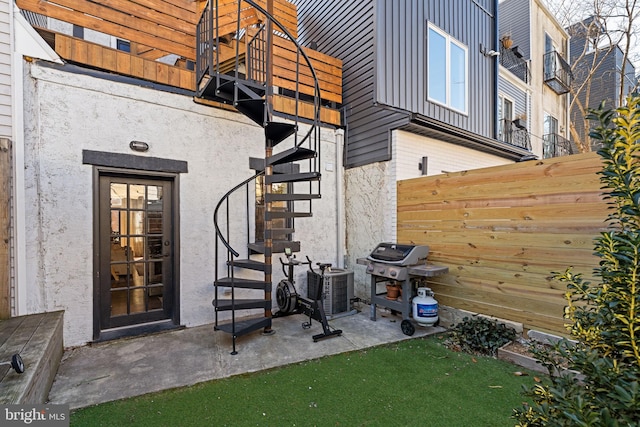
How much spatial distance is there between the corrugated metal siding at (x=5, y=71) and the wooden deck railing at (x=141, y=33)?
19 cm

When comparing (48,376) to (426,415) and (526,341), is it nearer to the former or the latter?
(426,415)

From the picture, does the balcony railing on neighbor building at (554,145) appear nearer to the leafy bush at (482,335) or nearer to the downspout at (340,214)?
the downspout at (340,214)

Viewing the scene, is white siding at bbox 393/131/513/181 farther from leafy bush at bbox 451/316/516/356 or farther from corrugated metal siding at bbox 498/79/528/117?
corrugated metal siding at bbox 498/79/528/117

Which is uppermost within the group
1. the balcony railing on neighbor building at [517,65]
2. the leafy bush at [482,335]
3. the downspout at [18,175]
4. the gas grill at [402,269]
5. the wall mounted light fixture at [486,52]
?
the balcony railing on neighbor building at [517,65]

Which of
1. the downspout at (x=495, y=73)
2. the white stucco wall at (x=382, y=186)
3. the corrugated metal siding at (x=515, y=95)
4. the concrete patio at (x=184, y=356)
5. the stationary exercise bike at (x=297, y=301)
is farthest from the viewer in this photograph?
the corrugated metal siding at (x=515, y=95)

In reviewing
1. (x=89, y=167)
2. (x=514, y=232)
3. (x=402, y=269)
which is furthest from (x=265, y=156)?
(x=514, y=232)

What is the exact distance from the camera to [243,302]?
3.49 m

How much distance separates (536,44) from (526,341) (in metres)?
11.0

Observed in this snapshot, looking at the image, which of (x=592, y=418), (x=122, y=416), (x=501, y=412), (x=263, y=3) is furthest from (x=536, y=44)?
(x=122, y=416)

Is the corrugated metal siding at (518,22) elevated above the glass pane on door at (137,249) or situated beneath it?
elevated above

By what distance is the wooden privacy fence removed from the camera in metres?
2.85

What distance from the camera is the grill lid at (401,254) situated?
379 cm

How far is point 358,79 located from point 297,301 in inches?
158

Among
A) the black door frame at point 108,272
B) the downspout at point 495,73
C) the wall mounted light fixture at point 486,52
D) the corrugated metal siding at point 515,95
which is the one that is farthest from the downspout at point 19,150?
the corrugated metal siding at point 515,95
